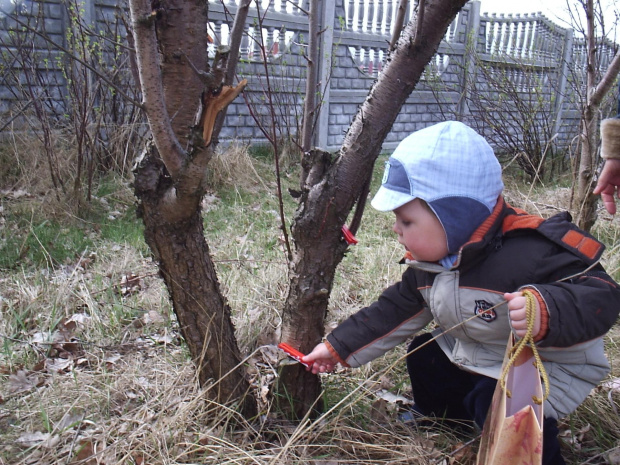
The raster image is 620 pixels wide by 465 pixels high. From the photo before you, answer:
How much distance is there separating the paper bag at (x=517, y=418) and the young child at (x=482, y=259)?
0.15 m

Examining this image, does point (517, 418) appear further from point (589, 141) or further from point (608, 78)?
point (589, 141)

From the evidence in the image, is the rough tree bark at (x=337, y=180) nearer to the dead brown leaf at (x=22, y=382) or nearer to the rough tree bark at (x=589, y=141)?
the dead brown leaf at (x=22, y=382)

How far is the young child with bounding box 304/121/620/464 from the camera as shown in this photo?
56.6 inches

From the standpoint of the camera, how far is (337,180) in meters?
1.50

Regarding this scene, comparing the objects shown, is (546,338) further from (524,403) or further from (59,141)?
(59,141)

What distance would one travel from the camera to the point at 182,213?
4.58 feet

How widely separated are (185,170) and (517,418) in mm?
934

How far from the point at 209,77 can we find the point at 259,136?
685 centimetres

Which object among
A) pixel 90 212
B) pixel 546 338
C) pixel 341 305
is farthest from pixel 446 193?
pixel 90 212

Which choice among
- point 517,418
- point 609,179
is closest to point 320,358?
point 517,418

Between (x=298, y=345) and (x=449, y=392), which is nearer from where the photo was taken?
(x=298, y=345)

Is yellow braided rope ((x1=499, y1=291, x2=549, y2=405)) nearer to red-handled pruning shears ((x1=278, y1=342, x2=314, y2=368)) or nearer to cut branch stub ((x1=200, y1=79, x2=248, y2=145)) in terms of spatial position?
red-handled pruning shears ((x1=278, y1=342, x2=314, y2=368))

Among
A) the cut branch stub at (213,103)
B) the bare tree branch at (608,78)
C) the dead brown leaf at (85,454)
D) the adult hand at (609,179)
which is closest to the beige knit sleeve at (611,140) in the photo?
the adult hand at (609,179)

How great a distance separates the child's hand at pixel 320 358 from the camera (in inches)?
66.4
